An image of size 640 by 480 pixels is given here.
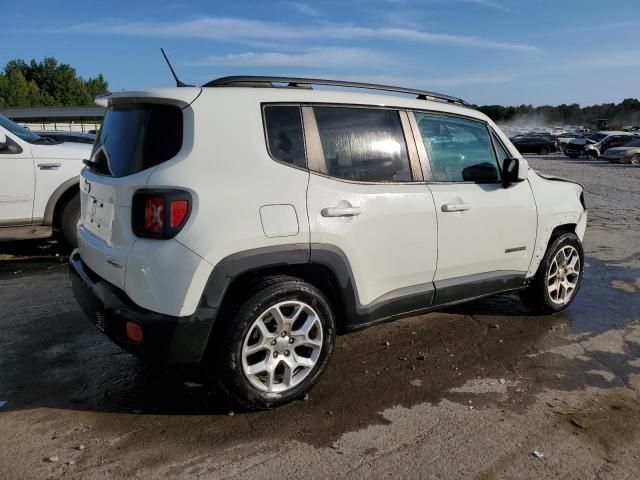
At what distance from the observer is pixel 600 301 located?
17.7 feet

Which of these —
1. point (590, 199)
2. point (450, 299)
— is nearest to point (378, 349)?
point (450, 299)

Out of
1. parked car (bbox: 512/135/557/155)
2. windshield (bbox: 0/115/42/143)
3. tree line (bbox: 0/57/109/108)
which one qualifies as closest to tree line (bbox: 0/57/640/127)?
tree line (bbox: 0/57/109/108)

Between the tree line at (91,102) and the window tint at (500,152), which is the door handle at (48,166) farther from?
the tree line at (91,102)

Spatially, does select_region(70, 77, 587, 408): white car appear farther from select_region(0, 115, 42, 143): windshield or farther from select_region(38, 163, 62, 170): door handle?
select_region(0, 115, 42, 143): windshield

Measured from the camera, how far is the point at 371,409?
3.29m

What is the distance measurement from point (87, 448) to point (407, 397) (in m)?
1.85

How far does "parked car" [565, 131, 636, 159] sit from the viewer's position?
31.9 meters

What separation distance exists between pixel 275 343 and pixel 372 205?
1034 millimetres

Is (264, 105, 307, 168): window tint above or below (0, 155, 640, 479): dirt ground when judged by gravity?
above

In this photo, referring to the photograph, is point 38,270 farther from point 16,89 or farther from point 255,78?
point 16,89

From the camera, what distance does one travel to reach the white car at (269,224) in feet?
9.39

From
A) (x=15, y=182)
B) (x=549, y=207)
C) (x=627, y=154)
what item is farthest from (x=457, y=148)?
(x=627, y=154)

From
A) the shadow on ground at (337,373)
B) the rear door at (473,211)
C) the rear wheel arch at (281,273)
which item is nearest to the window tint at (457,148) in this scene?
the rear door at (473,211)

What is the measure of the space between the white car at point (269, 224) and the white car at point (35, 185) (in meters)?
3.36
